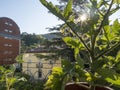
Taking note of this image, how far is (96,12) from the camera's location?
734 mm

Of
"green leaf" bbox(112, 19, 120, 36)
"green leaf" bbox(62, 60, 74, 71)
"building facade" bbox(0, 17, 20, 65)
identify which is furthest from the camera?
"building facade" bbox(0, 17, 20, 65)

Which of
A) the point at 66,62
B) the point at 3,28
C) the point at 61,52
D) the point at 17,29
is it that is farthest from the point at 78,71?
the point at 17,29

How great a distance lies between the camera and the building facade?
23250 mm

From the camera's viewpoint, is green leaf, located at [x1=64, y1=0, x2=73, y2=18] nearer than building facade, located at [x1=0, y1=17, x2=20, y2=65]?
Yes

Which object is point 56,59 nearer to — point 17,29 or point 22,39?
point 17,29

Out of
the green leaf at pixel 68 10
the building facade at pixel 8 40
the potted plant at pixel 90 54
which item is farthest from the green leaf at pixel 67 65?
the building facade at pixel 8 40

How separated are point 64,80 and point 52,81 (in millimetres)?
58

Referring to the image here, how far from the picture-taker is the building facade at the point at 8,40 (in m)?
23.2

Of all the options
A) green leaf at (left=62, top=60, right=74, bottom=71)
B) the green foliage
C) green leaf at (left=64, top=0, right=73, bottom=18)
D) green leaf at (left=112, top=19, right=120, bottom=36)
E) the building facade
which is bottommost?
the green foliage

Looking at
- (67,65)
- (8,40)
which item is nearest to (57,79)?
(67,65)

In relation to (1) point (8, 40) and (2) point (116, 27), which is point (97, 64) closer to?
(2) point (116, 27)

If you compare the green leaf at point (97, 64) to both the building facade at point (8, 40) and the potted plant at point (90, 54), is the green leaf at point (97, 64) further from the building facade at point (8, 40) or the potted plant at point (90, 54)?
the building facade at point (8, 40)

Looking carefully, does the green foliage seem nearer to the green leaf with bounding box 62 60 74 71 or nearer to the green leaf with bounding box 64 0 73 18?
the green leaf with bounding box 62 60 74 71

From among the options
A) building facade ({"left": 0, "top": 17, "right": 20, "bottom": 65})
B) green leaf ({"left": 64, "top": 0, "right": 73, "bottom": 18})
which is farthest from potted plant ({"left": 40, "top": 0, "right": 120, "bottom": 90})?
building facade ({"left": 0, "top": 17, "right": 20, "bottom": 65})
